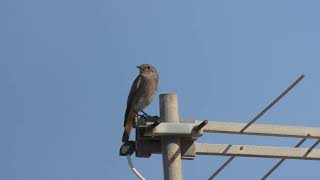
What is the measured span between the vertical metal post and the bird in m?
3.28

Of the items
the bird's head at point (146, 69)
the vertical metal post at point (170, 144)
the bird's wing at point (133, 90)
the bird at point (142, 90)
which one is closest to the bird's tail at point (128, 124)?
the bird at point (142, 90)

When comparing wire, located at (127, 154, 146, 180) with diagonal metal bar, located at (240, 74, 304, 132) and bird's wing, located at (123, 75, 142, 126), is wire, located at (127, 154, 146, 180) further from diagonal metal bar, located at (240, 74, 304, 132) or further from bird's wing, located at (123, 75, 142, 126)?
bird's wing, located at (123, 75, 142, 126)

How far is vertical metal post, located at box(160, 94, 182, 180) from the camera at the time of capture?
626 centimetres

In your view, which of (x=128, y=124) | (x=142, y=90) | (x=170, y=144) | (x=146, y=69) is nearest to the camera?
(x=170, y=144)

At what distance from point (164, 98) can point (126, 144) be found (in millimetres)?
620

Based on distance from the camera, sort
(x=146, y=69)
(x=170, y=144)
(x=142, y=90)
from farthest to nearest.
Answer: (x=146, y=69) < (x=142, y=90) < (x=170, y=144)

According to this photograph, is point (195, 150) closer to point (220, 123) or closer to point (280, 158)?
point (220, 123)

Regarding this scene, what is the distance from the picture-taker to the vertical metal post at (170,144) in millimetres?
6258

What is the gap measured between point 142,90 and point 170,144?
169 inches

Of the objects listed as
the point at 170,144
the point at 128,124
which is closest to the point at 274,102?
the point at 170,144

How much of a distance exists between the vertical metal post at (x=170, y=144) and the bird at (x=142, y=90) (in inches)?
129

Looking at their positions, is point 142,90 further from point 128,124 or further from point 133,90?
point 128,124

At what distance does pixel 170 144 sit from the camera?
6488mm

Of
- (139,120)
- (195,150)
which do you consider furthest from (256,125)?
(139,120)
